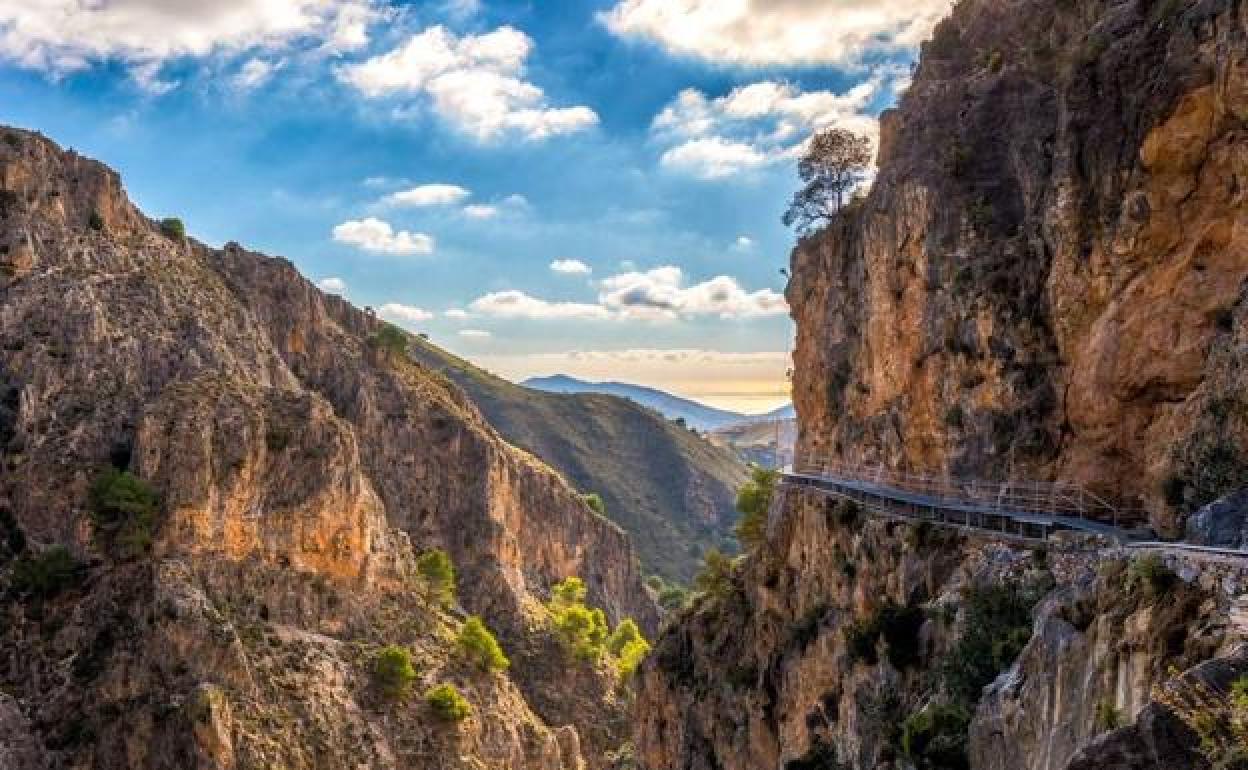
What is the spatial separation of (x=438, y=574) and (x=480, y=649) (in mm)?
11940

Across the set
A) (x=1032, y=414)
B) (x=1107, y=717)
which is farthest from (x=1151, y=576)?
(x=1032, y=414)

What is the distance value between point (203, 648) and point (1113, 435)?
193 feet

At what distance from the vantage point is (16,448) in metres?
66.1

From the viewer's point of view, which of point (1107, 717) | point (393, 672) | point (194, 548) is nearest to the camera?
point (1107, 717)

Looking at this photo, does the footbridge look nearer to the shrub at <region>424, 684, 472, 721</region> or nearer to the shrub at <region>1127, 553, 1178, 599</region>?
the shrub at <region>1127, 553, 1178, 599</region>

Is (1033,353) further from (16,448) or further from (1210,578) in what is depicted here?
(16,448)

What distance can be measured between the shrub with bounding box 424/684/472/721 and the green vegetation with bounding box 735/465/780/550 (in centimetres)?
3082

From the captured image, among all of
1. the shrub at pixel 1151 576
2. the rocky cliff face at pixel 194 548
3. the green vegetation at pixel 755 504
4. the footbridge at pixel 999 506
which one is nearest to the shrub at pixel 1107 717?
the shrub at pixel 1151 576

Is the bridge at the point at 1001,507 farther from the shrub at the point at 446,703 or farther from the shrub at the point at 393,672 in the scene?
the shrub at the point at 446,703

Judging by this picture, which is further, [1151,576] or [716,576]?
[716,576]

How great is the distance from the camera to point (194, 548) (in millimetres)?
68188

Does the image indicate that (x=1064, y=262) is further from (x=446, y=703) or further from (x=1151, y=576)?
(x=446, y=703)

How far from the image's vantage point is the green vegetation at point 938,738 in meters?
17.7

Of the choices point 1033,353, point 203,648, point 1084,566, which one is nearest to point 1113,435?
point 1033,353
